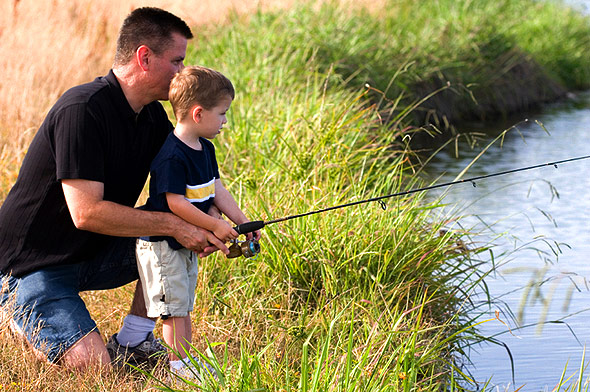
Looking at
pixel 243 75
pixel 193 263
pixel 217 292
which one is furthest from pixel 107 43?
pixel 193 263

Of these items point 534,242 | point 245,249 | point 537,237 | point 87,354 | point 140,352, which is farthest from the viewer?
point 534,242

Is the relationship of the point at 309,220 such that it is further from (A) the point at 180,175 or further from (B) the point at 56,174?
(B) the point at 56,174

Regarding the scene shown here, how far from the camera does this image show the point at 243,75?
7.37 meters

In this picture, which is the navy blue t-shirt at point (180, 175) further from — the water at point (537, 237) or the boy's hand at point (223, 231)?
the water at point (537, 237)

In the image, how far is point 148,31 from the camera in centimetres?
352

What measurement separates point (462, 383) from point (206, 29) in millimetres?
6372

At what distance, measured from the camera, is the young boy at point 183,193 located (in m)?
3.38

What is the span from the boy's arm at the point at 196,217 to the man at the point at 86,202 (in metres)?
0.03

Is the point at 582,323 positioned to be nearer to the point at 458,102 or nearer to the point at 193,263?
the point at 193,263

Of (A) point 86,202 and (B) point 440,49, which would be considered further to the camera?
(B) point 440,49

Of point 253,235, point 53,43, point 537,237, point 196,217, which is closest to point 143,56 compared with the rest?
point 196,217

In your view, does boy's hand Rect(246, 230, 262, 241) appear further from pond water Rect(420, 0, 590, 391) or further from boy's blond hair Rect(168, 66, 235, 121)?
pond water Rect(420, 0, 590, 391)

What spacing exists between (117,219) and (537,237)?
1970 millimetres

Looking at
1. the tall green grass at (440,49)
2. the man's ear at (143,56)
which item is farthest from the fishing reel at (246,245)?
the tall green grass at (440,49)
